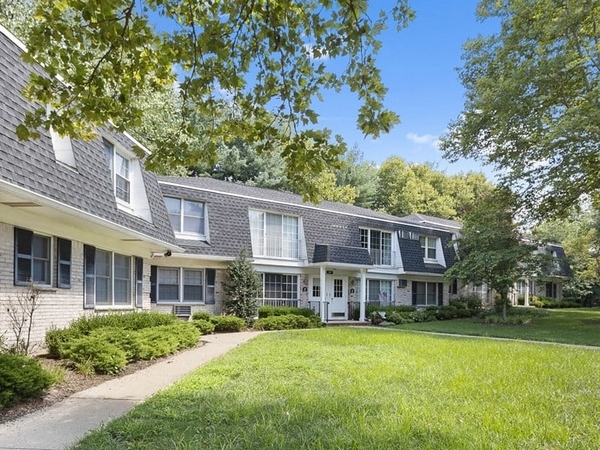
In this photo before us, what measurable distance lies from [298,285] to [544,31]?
13362mm

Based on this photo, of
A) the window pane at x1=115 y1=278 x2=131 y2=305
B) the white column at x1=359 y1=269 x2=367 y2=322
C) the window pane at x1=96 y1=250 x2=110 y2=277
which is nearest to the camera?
the window pane at x1=96 y1=250 x2=110 y2=277

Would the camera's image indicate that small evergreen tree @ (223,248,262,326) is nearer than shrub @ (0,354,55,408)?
No

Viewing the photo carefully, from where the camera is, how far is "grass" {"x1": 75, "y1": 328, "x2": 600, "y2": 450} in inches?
174

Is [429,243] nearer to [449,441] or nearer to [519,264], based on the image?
[519,264]

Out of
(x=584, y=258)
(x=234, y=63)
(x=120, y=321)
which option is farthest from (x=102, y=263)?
(x=584, y=258)

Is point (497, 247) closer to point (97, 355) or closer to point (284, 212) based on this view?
point (284, 212)

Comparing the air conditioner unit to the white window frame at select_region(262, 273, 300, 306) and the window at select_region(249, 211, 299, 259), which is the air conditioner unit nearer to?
the white window frame at select_region(262, 273, 300, 306)

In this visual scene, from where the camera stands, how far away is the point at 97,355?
789 cm

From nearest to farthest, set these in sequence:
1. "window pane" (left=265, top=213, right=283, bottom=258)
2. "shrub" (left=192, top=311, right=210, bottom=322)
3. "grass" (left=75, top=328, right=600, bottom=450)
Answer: "grass" (left=75, top=328, right=600, bottom=450), "shrub" (left=192, top=311, right=210, bottom=322), "window pane" (left=265, top=213, right=283, bottom=258)

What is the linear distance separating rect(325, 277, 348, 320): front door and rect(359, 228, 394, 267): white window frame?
7.16ft

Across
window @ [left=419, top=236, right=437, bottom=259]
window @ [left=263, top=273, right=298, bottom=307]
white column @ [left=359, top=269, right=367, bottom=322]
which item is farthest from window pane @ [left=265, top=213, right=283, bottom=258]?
window @ [left=419, top=236, right=437, bottom=259]

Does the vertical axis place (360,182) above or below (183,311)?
above

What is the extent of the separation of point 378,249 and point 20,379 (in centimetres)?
2011

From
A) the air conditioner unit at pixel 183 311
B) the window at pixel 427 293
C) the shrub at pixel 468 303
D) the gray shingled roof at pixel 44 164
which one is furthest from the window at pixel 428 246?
the gray shingled roof at pixel 44 164
